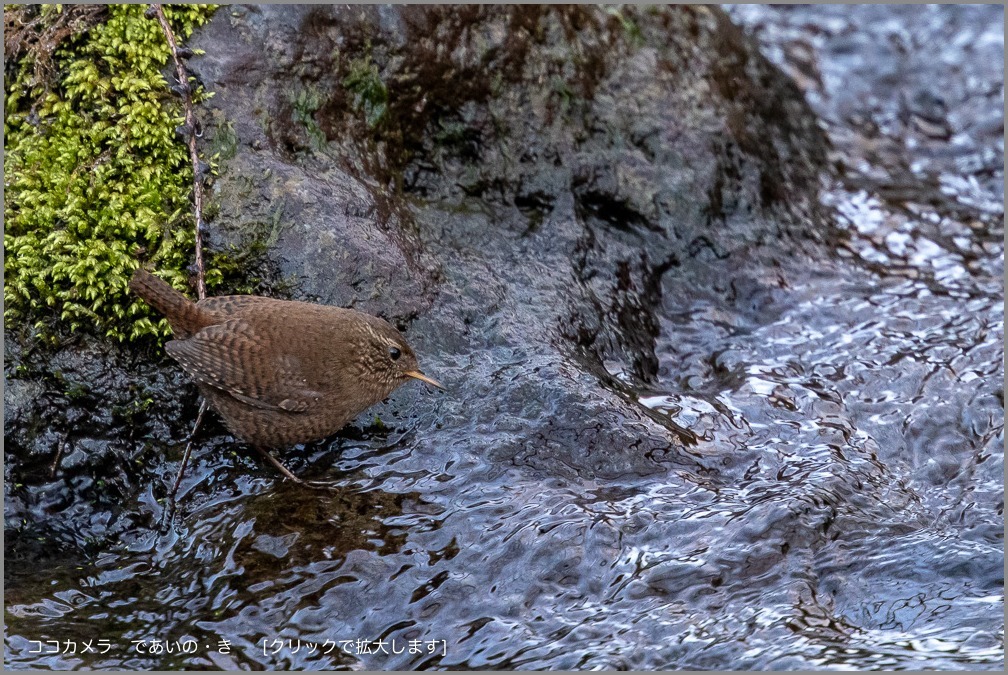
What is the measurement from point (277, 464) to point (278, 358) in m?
0.57

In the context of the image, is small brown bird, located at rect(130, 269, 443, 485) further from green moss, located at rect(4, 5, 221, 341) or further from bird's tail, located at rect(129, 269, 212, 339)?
green moss, located at rect(4, 5, 221, 341)

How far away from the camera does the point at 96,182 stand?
5562 millimetres

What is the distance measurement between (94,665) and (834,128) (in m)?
7.86

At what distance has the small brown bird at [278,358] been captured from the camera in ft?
16.5

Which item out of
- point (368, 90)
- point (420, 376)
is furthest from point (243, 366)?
point (368, 90)

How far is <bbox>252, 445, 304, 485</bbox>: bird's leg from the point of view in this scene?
205 inches

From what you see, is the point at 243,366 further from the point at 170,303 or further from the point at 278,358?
the point at 170,303

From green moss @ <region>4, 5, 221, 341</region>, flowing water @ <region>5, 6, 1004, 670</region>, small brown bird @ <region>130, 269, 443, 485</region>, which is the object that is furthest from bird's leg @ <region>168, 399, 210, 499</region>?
green moss @ <region>4, 5, 221, 341</region>

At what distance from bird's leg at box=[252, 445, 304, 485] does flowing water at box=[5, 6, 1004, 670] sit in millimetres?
102

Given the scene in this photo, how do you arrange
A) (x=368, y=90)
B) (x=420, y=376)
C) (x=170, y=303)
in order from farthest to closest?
(x=368, y=90), (x=420, y=376), (x=170, y=303)

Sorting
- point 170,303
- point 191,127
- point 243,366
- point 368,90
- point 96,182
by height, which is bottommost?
point 243,366

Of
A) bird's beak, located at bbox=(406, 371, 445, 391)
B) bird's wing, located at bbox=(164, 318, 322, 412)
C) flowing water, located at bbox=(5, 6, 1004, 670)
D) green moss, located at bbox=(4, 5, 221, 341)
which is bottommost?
flowing water, located at bbox=(5, 6, 1004, 670)

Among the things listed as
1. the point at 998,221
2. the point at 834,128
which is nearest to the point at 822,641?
the point at 998,221

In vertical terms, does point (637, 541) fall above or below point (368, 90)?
below
